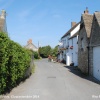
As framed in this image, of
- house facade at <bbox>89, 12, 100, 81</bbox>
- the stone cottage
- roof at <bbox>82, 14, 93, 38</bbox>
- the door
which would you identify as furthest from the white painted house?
the door

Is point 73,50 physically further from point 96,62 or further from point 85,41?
point 96,62

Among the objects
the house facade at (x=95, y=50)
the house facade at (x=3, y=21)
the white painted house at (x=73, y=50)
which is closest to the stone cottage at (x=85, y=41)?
the house facade at (x=95, y=50)

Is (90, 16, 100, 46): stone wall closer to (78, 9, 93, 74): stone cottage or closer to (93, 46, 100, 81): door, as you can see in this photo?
(93, 46, 100, 81): door

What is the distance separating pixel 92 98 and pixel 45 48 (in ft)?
→ 281

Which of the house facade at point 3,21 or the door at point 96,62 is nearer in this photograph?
the door at point 96,62

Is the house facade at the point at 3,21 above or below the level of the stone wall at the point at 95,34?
above

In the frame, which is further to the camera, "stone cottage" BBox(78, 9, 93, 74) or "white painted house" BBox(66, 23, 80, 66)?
"white painted house" BBox(66, 23, 80, 66)

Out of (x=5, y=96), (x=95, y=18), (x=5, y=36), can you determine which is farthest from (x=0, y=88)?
(x=95, y=18)

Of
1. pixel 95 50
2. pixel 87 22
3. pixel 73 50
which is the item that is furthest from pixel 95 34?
pixel 73 50

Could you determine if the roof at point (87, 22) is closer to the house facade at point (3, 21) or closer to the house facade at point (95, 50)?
the house facade at point (95, 50)

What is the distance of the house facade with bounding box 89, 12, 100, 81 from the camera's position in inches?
840

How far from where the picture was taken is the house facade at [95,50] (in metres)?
21.3

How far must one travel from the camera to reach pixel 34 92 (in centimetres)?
1377

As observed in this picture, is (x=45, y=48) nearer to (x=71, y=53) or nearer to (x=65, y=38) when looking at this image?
(x=65, y=38)
